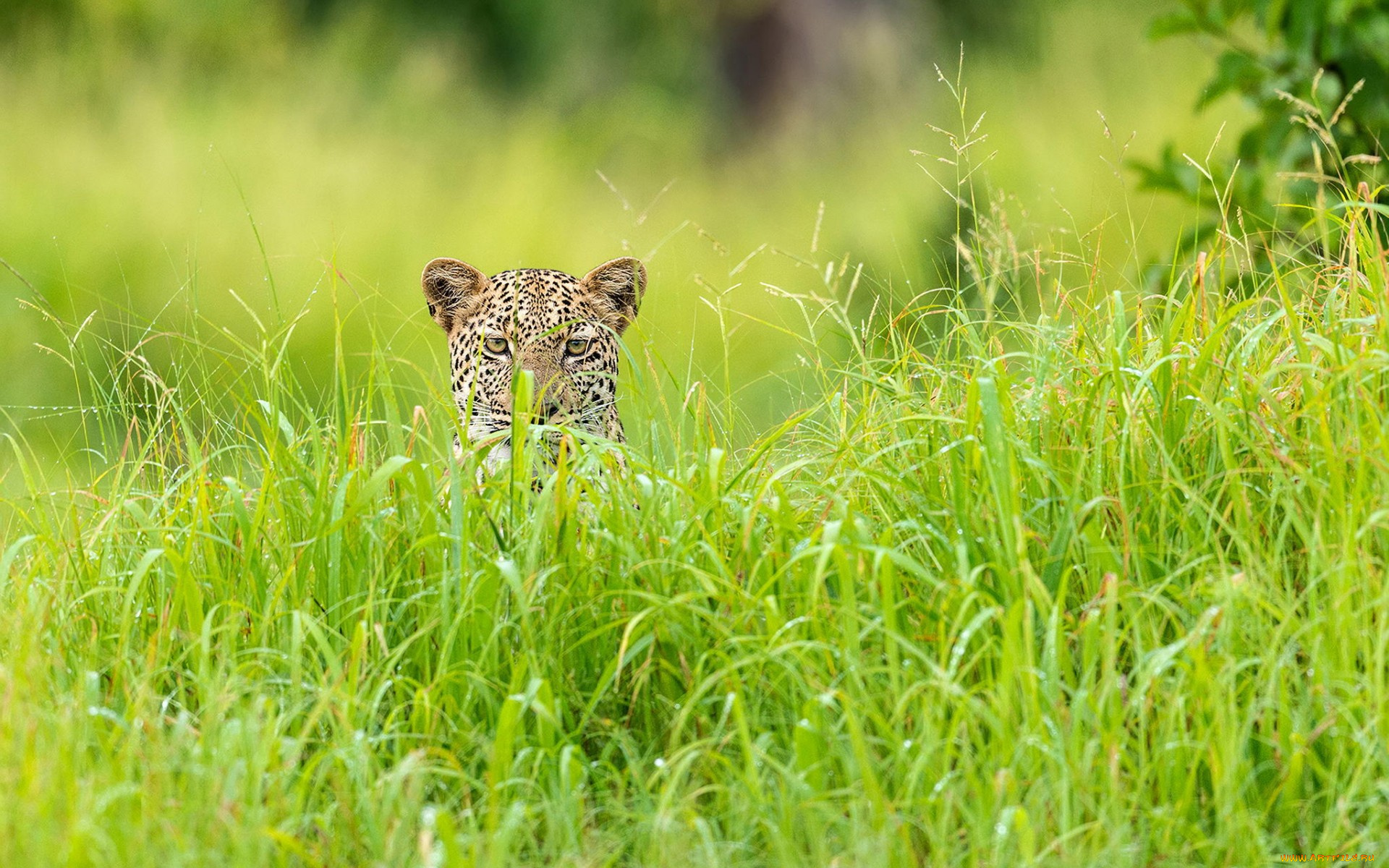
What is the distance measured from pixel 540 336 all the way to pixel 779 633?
4.49 ft

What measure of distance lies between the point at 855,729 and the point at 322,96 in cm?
1194

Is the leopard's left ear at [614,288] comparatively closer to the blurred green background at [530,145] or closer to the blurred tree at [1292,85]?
the blurred tree at [1292,85]

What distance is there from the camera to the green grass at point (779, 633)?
2.91 meters

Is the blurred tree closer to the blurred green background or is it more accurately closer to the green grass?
the green grass

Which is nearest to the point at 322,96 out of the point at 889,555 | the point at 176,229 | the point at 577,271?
the point at 176,229

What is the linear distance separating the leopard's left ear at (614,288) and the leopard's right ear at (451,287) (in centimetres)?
30

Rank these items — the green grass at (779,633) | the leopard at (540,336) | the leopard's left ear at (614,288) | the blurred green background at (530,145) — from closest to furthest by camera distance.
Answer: the green grass at (779,633) → the leopard at (540,336) → the leopard's left ear at (614,288) → the blurred green background at (530,145)

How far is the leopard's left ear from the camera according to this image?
4398mm

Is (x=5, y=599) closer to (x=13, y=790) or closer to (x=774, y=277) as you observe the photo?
(x=13, y=790)

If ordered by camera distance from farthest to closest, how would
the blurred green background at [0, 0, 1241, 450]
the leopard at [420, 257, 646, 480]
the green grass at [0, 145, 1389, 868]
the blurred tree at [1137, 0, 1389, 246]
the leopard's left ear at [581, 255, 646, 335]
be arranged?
the blurred green background at [0, 0, 1241, 450] → the blurred tree at [1137, 0, 1389, 246] → the leopard's left ear at [581, 255, 646, 335] → the leopard at [420, 257, 646, 480] → the green grass at [0, 145, 1389, 868]

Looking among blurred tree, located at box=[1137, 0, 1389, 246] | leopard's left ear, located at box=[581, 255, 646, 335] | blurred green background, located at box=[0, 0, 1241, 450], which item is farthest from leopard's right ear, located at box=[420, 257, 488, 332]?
blurred green background, located at box=[0, 0, 1241, 450]

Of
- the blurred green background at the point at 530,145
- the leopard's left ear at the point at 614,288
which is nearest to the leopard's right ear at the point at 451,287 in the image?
the leopard's left ear at the point at 614,288

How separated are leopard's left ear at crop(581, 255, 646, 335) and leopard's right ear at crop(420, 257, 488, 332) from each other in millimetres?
298

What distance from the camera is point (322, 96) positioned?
13891 millimetres
